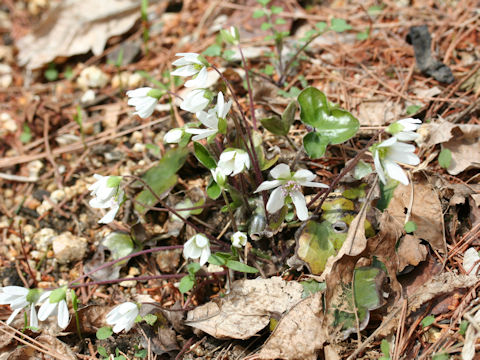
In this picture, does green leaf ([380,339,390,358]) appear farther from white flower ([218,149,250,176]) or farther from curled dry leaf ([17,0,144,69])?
curled dry leaf ([17,0,144,69])

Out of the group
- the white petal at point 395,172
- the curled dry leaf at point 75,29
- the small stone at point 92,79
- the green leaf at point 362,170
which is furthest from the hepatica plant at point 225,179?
the curled dry leaf at point 75,29

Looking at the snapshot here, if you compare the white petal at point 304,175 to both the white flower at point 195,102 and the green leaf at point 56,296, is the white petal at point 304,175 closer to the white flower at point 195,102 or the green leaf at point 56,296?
the white flower at point 195,102

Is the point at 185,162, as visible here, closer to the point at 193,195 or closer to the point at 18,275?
the point at 193,195

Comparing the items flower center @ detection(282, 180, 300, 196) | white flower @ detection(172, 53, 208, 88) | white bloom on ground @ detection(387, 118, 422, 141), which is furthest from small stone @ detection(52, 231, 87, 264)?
white bloom on ground @ detection(387, 118, 422, 141)

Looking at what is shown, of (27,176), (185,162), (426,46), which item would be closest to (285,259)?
(185,162)

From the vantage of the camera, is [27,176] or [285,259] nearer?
[285,259]
